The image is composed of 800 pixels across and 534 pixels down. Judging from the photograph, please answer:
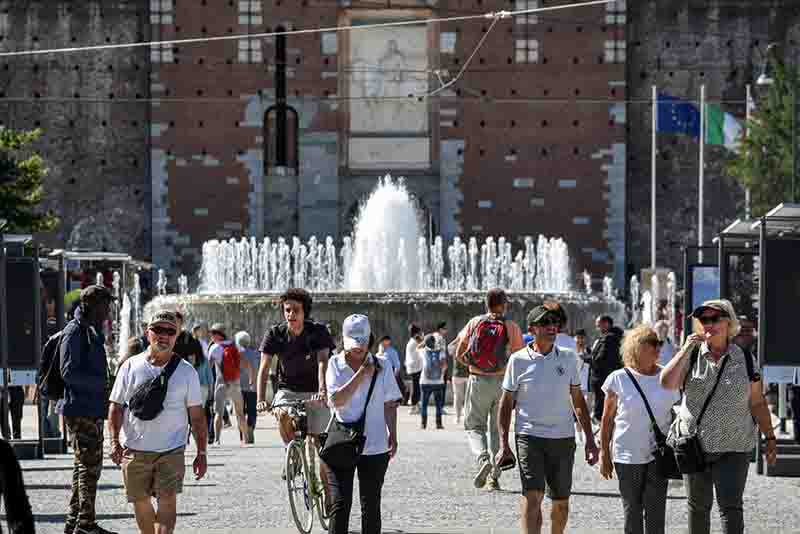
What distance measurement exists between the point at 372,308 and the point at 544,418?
2027cm

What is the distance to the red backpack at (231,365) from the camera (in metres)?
20.8

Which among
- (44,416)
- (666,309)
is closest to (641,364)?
(44,416)

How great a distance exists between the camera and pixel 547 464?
10.1 metres

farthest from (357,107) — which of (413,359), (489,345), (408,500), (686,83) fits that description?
A: (408,500)

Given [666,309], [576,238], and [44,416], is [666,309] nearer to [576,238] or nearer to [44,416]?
[576,238]

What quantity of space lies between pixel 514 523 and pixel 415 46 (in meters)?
34.4

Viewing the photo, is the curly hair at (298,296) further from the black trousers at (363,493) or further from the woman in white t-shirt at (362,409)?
the black trousers at (363,493)

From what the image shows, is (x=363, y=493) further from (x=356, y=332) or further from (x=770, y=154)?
(x=770, y=154)

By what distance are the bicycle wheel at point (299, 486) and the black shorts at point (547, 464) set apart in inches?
65.9

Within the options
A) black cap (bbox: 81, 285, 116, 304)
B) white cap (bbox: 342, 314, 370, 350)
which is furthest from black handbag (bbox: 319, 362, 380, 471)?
black cap (bbox: 81, 285, 116, 304)

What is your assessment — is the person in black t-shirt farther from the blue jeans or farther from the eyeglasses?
the blue jeans

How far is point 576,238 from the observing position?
4559cm

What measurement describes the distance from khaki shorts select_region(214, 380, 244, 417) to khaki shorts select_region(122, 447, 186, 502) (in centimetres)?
1115

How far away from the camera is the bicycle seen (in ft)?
37.3
